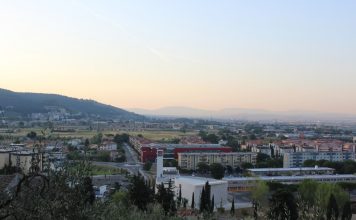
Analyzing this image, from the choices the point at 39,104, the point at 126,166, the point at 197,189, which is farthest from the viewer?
the point at 39,104

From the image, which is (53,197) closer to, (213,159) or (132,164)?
(132,164)

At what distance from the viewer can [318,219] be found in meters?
4.52

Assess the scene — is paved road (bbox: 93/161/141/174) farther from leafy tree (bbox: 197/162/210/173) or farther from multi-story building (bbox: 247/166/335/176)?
multi-story building (bbox: 247/166/335/176)

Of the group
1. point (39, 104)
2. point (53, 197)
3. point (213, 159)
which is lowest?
point (213, 159)

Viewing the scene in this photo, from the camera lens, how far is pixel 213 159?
1375 inches

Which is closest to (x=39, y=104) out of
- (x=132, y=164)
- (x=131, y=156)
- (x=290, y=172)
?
(x=131, y=156)

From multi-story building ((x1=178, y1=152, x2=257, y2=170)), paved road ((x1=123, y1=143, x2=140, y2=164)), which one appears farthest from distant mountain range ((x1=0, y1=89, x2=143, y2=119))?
multi-story building ((x1=178, y1=152, x2=257, y2=170))

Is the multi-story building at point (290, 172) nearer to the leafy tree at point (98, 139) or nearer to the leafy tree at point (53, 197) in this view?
the leafy tree at point (98, 139)

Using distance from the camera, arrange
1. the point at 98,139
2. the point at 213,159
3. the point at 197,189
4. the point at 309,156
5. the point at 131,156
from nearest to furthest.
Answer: the point at 197,189 → the point at 98,139 → the point at 213,159 → the point at 309,156 → the point at 131,156

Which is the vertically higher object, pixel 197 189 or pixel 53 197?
pixel 53 197

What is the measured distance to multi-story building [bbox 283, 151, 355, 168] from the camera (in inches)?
1405

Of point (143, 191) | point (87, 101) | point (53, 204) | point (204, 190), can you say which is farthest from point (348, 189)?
point (87, 101)

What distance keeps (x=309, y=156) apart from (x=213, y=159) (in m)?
8.11

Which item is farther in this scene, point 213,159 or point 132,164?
point 213,159
